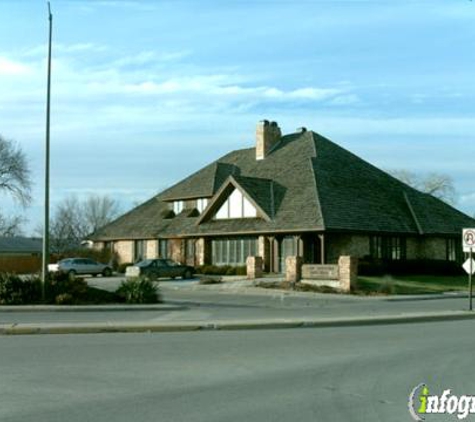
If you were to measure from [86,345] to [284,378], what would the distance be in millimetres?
5426

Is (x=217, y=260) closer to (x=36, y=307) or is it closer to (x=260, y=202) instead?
(x=260, y=202)

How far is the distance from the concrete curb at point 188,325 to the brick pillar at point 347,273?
14.7 meters

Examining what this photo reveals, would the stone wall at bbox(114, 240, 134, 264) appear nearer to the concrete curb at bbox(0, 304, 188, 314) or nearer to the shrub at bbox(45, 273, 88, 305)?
the shrub at bbox(45, 273, 88, 305)

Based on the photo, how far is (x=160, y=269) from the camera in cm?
4862

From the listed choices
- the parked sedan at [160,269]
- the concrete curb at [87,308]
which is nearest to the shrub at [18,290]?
the concrete curb at [87,308]

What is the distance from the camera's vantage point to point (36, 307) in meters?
24.8

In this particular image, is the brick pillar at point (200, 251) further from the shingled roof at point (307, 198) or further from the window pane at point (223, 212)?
the window pane at point (223, 212)

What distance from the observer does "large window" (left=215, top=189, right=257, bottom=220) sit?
49.2m

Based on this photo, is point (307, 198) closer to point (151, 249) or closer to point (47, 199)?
point (151, 249)

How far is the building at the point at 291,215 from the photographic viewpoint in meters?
46.1

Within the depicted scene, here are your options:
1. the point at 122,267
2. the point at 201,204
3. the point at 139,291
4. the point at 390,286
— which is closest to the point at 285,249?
the point at 390,286

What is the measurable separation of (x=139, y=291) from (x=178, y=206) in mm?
31471

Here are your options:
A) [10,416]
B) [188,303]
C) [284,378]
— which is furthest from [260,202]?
[10,416]

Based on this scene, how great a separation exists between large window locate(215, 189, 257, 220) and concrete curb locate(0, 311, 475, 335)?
85.6 ft
